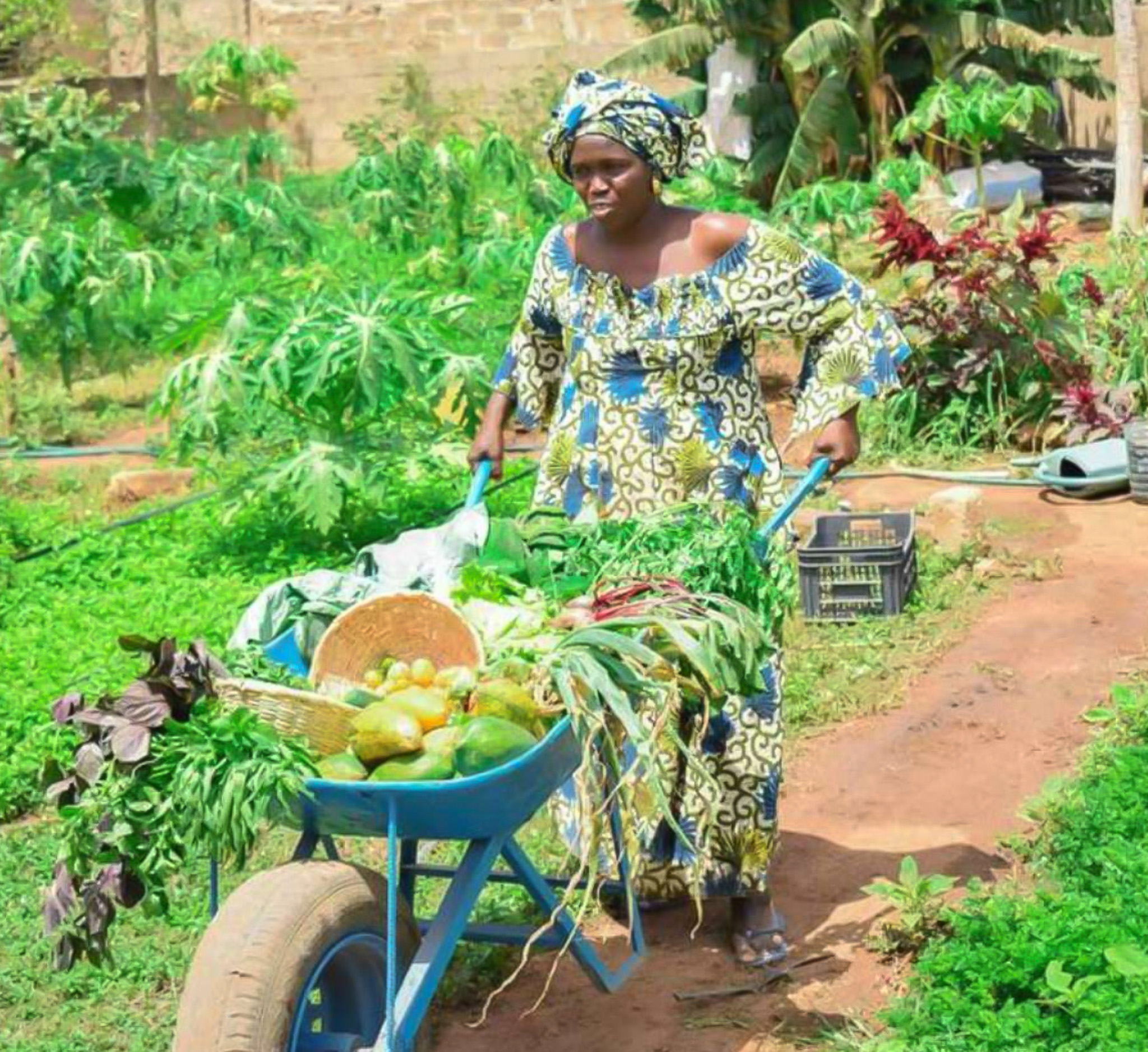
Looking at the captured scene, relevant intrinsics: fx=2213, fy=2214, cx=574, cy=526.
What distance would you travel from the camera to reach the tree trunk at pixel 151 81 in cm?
1978

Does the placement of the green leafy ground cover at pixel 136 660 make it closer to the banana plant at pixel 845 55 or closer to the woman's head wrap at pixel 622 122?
the woman's head wrap at pixel 622 122

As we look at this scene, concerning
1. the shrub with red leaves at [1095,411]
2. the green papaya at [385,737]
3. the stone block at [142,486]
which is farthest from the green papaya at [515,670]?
the stone block at [142,486]

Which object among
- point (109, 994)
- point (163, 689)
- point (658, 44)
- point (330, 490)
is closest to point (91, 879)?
point (163, 689)

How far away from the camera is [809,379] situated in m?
5.23

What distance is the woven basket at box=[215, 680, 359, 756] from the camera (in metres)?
3.88

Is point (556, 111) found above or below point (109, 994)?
above

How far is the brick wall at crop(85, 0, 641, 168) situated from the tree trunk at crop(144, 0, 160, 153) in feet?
2.15

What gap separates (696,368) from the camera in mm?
5152

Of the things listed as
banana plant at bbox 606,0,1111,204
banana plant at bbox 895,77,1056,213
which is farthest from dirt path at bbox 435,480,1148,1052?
banana plant at bbox 606,0,1111,204

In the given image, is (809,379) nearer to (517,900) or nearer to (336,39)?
(517,900)

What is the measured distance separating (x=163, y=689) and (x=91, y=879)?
347mm

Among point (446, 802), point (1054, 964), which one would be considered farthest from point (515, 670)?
point (1054, 964)

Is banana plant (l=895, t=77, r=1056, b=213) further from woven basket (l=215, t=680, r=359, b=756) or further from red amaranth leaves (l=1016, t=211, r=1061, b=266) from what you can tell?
woven basket (l=215, t=680, r=359, b=756)

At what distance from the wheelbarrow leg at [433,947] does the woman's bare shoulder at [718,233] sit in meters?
1.66
